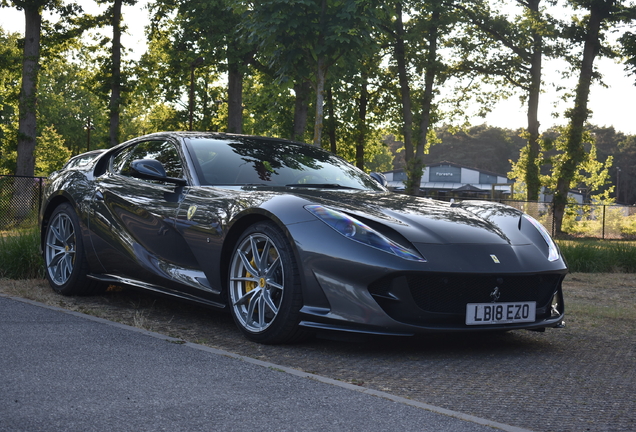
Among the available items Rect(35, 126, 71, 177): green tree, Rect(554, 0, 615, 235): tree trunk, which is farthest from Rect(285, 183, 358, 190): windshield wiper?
Rect(35, 126, 71, 177): green tree

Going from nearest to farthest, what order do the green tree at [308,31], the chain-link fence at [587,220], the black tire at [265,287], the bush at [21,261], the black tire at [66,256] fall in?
the black tire at [265,287], the black tire at [66,256], the bush at [21,261], the green tree at [308,31], the chain-link fence at [587,220]

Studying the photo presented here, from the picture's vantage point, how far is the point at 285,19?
10641 mm

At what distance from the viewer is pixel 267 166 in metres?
5.46

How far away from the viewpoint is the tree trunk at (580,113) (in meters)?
27.0

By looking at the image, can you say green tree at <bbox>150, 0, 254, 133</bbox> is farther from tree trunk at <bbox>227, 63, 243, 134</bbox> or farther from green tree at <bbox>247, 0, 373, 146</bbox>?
green tree at <bbox>247, 0, 373, 146</bbox>

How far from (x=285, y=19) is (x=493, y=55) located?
23430 millimetres

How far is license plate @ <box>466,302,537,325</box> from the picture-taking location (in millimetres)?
4168

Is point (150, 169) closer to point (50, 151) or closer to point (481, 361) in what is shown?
point (481, 361)

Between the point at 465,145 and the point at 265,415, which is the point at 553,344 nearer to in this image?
the point at 265,415

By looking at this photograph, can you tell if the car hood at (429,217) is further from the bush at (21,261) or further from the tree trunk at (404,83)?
the tree trunk at (404,83)

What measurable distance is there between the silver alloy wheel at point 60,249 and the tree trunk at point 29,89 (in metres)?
17.5

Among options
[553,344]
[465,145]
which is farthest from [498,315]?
[465,145]

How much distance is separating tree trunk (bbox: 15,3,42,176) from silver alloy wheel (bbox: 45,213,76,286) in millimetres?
17486

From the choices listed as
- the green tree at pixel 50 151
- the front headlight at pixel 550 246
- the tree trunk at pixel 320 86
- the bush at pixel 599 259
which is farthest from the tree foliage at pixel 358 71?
the green tree at pixel 50 151
